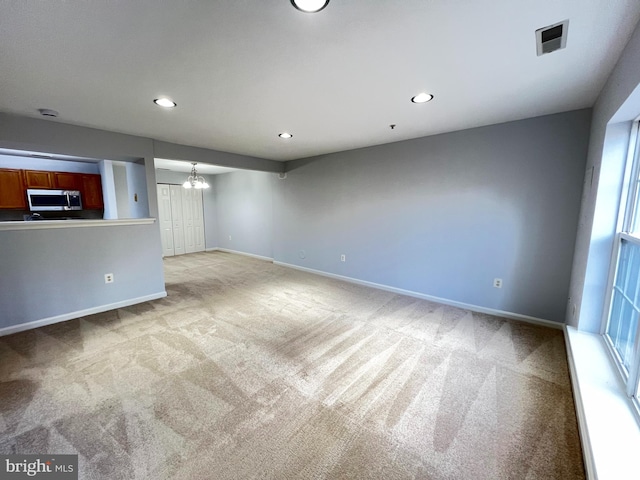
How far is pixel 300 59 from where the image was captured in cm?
155

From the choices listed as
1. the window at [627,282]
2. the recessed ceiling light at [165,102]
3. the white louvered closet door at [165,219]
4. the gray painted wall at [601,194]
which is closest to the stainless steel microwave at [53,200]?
the white louvered closet door at [165,219]

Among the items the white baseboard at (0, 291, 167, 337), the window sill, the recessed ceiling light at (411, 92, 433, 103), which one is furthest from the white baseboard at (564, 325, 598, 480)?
the white baseboard at (0, 291, 167, 337)

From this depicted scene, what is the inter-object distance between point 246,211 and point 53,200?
3653 millimetres

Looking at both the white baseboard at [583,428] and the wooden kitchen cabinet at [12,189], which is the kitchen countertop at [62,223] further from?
the white baseboard at [583,428]

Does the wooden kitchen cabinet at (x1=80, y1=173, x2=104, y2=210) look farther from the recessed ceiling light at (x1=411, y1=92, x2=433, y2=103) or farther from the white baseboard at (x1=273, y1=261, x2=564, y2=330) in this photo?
the recessed ceiling light at (x1=411, y1=92, x2=433, y2=103)

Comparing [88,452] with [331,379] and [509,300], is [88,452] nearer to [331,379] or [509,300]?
[331,379]

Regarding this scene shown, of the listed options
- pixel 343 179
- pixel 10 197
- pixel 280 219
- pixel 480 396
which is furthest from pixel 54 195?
pixel 480 396

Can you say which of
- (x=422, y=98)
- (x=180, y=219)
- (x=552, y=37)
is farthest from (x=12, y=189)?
(x=552, y=37)

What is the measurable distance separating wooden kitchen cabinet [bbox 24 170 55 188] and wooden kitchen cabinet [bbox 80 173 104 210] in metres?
0.45

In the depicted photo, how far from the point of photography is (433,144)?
3301 mm

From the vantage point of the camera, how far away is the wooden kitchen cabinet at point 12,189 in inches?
175

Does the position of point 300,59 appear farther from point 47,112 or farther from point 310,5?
point 47,112

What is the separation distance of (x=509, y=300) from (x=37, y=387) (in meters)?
4.45

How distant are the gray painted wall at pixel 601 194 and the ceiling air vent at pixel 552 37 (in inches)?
19.2
